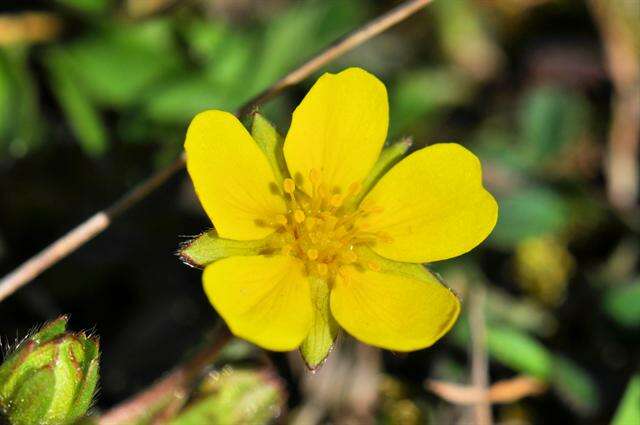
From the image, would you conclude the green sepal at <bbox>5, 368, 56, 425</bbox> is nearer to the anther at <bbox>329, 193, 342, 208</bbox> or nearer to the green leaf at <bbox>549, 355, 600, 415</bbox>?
the anther at <bbox>329, 193, 342, 208</bbox>

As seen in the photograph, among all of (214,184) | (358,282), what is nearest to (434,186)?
(358,282)

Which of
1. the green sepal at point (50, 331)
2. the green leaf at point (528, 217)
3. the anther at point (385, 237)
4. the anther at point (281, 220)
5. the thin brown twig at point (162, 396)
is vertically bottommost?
the green leaf at point (528, 217)

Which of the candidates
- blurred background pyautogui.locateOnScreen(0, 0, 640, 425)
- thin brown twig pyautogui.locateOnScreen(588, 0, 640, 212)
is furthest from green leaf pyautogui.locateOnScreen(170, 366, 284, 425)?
thin brown twig pyautogui.locateOnScreen(588, 0, 640, 212)

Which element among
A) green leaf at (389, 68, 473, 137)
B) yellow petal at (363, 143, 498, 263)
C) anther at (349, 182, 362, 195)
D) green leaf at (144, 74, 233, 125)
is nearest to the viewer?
yellow petal at (363, 143, 498, 263)

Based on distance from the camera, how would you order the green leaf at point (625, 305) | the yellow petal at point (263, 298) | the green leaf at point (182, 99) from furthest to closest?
1. the green leaf at point (182, 99)
2. the green leaf at point (625, 305)
3. the yellow petal at point (263, 298)

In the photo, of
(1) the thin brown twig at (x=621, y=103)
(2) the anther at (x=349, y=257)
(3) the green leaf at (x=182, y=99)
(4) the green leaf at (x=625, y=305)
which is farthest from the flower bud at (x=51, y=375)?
(1) the thin brown twig at (x=621, y=103)

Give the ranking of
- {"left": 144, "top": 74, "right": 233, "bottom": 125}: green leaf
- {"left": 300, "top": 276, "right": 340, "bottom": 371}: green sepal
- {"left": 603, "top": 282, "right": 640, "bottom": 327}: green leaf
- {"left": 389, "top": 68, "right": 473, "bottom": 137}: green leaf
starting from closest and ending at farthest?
{"left": 300, "top": 276, "right": 340, "bottom": 371}: green sepal → {"left": 603, "top": 282, "right": 640, "bottom": 327}: green leaf → {"left": 144, "top": 74, "right": 233, "bottom": 125}: green leaf → {"left": 389, "top": 68, "right": 473, "bottom": 137}: green leaf

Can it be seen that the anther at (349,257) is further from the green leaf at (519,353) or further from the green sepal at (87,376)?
the green leaf at (519,353)
